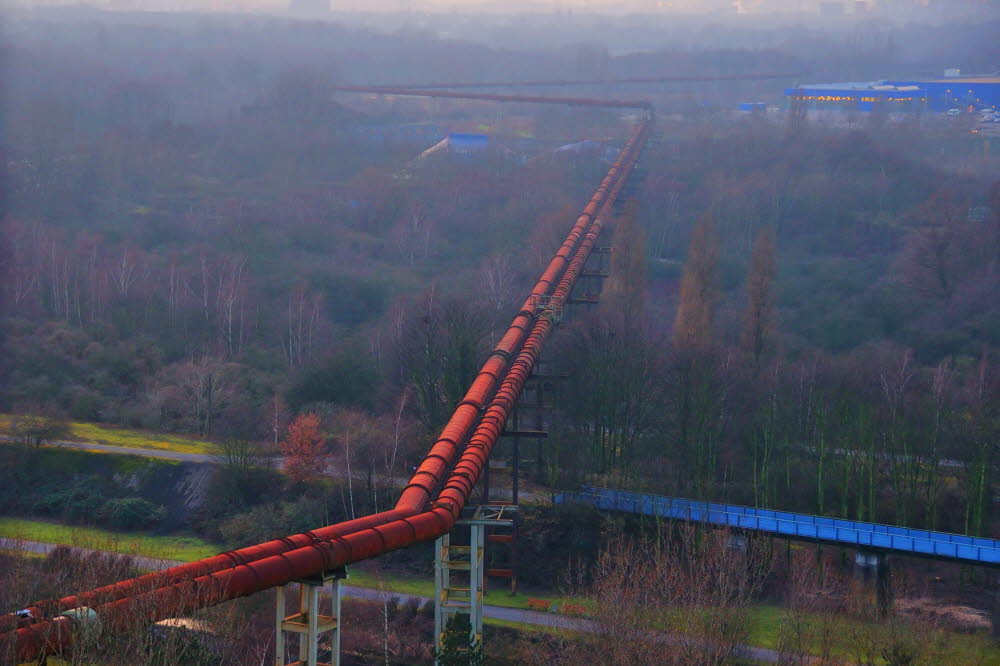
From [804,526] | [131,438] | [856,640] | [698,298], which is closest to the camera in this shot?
[856,640]

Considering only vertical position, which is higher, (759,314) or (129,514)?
(759,314)

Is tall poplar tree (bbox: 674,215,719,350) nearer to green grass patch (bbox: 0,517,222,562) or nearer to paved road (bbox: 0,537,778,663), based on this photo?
paved road (bbox: 0,537,778,663)

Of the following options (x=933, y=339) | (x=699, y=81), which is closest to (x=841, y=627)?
(x=933, y=339)

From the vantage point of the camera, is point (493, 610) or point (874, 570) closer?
point (493, 610)

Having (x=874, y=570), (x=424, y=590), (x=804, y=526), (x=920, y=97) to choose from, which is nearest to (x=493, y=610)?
(x=424, y=590)

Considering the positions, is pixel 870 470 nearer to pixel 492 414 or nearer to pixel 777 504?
pixel 777 504

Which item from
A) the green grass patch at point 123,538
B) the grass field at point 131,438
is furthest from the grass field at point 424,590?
the grass field at point 131,438

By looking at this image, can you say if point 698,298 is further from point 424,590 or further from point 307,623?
point 307,623
